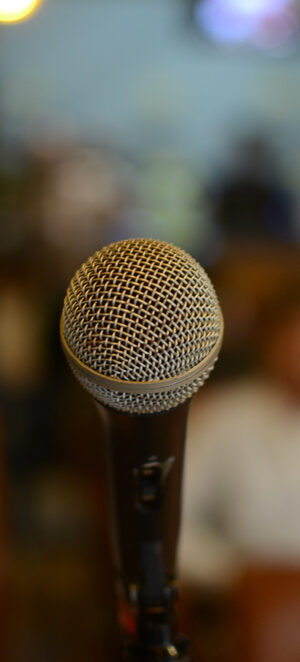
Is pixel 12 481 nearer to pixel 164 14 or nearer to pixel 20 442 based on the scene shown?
pixel 20 442

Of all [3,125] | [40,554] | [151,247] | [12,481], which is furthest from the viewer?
[3,125]

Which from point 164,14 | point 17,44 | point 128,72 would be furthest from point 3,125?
point 164,14

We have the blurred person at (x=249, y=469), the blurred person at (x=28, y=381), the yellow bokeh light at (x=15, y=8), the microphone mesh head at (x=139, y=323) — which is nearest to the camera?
the microphone mesh head at (x=139, y=323)

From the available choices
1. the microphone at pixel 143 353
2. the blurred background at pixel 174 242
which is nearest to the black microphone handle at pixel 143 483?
the microphone at pixel 143 353

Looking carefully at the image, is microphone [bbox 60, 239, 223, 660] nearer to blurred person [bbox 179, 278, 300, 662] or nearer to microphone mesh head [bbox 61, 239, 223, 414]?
microphone mesh head [bbox 61, 239, 223, 414]

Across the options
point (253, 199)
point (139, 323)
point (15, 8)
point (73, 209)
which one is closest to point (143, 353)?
point (139, 323)

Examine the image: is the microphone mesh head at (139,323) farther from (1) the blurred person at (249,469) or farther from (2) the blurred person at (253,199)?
(2) the blurred person at (253,199)
